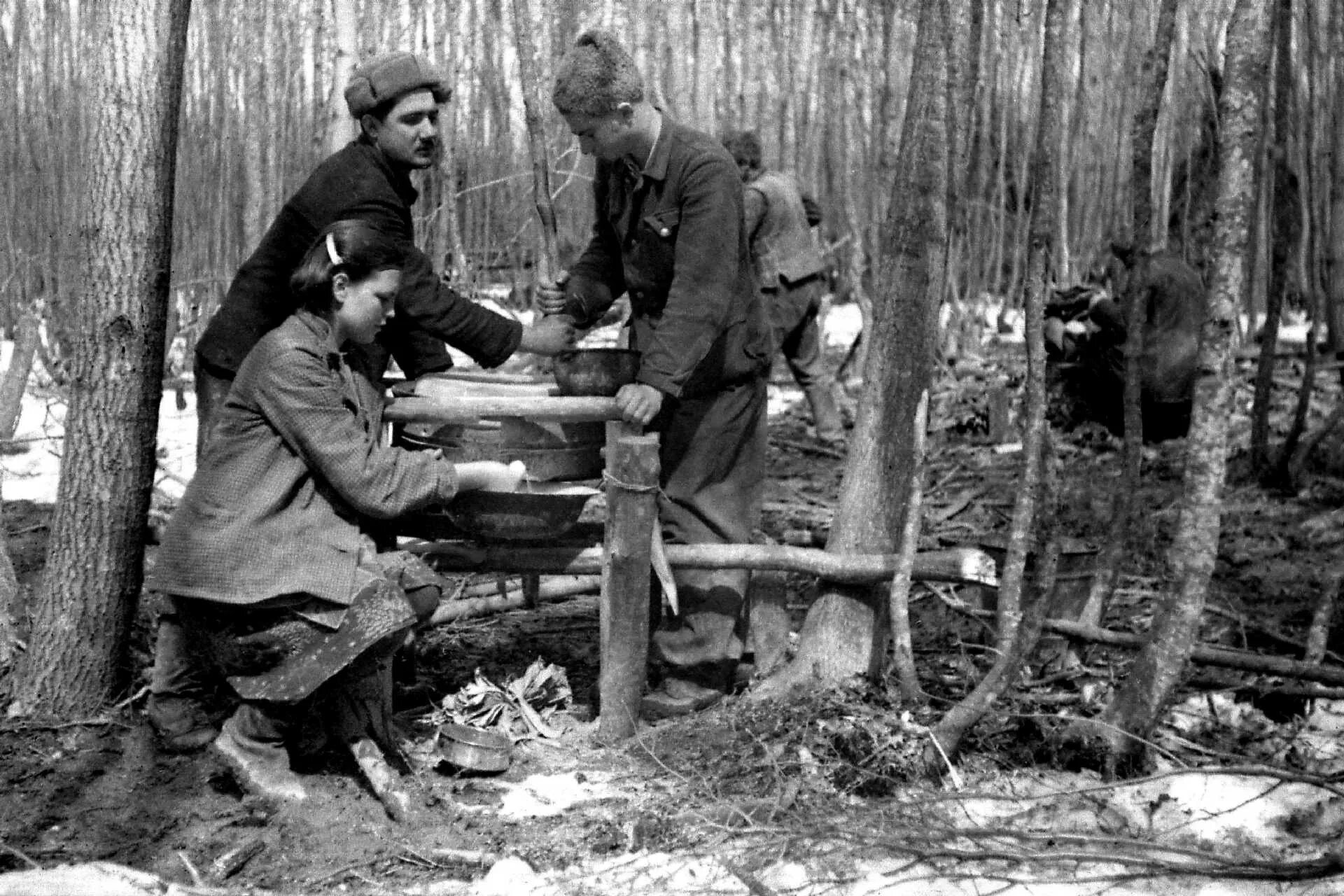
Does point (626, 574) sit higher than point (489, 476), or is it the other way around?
point (489, 476)

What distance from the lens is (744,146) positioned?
852 centimetres

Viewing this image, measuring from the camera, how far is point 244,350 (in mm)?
4074

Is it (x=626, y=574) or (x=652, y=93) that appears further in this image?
(x=652, y=93)

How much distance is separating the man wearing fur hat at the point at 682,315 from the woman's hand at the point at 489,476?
37cm

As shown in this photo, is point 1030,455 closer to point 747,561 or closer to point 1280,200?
point 747,561

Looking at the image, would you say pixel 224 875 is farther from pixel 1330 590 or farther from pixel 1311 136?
pixel 1311 136

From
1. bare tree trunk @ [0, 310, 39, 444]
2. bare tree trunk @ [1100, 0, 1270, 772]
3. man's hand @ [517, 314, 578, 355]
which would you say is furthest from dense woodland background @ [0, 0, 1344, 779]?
man's hand @ [517, 314, 578, 355]

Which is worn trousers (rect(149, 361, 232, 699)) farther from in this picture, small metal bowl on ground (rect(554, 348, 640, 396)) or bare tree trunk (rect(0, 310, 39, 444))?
bare tree trunk (rect(0, 310, 39, 444))

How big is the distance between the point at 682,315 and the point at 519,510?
2.46 feet

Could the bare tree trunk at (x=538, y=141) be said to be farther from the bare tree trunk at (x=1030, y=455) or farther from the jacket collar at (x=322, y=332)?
the bare tree trunk at (x=1030, y=455)

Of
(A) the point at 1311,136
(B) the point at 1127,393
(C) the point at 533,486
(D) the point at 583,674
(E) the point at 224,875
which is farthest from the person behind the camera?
(A) the point at 1311,136

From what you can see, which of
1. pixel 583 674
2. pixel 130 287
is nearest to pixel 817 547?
pixel 583 674

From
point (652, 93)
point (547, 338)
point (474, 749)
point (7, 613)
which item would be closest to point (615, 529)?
point (547, 338)

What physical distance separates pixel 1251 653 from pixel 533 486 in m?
2.19
